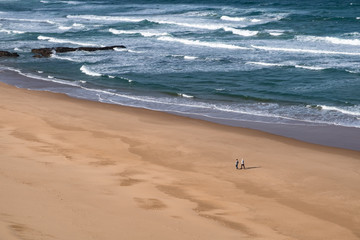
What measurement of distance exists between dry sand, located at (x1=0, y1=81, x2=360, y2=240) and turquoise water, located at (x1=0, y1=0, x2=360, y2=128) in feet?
13.8

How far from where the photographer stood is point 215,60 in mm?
41906

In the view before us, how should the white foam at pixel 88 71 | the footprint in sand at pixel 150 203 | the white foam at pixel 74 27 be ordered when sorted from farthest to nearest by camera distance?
the white foam at pixel 74 27 < the white foam at pixel 88 71 < the footprint in sand at pixel 150 203

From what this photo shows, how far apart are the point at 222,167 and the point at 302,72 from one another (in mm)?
17645

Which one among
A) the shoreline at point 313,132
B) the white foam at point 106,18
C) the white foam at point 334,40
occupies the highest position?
the white foam at point 106,18

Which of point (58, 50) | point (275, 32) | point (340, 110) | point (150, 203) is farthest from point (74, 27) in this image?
point (150, 203)

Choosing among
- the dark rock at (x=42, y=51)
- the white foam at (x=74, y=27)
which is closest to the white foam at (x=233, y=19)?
the white foam at (x=74, y=27)

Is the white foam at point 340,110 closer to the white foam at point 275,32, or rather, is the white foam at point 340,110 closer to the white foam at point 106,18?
the white foam at point 275,32

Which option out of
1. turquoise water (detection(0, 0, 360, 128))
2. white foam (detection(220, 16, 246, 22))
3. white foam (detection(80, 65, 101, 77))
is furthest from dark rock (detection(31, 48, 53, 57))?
white foam (detection(220, 16, 246, 22))

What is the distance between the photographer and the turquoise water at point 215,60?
99.2 ft

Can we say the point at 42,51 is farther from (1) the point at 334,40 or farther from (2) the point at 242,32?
(1) the point at 334,40

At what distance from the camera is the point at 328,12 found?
64.0 meters

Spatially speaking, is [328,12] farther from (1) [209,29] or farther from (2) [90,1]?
(2) [90,1]

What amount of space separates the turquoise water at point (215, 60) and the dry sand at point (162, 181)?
4196mm

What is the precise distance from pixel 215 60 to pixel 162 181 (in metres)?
→ 24.1
